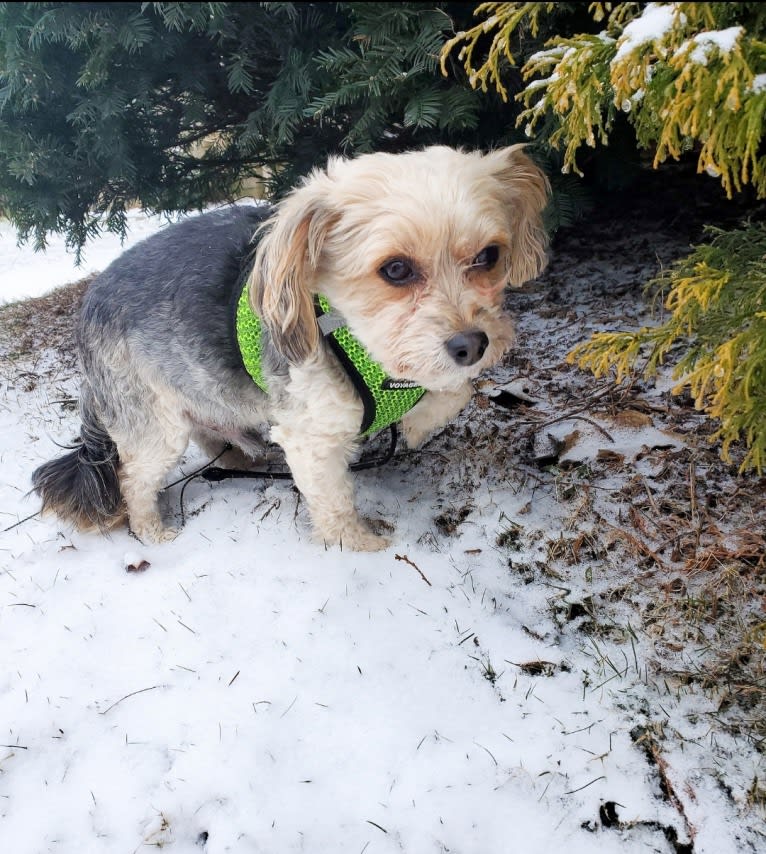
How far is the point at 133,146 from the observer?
4602mm

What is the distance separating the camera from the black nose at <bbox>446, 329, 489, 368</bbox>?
223cm

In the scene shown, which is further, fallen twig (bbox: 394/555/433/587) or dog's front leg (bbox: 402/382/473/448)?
dog's front leg (bbox: 402/382/473/448)

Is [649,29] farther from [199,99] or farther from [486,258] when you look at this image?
[199,99]

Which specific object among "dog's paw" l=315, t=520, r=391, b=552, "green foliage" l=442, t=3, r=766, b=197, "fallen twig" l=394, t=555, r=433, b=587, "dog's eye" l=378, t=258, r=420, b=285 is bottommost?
"fallen twig" l=394, t=555, r=433, b=587

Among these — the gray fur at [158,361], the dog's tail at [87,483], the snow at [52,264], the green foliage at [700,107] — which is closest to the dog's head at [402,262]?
the green foliage at [700,107]

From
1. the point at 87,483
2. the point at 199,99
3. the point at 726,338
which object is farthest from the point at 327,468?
the point at 199,99

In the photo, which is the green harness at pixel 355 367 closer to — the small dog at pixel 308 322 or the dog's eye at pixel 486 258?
the small dog at pixel 308 322

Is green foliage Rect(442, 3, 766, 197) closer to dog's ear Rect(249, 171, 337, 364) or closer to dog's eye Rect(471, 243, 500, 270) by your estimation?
dog's eye Rect(471, 243, 500, 270)

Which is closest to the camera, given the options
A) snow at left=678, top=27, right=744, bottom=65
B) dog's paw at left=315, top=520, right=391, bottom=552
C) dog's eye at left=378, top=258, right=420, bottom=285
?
snow at left=678, top=27, right=744, bottom=65

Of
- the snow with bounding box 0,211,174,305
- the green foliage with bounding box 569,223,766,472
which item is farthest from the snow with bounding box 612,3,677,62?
the snow with bounding box 0,211,174,305

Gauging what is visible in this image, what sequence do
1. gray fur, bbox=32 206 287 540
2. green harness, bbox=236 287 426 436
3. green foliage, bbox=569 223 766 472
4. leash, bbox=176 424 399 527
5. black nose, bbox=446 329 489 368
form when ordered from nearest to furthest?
1. green foliage, bbox=569 223 766 472
2. black nose, bbox=446 329 489 368
3. green harness, bbox=236 287 426 436
4. gray fur, bbox=32 206 287 540
5. leash, bbox=176 424 399 527

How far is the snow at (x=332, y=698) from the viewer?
2004 millimetres

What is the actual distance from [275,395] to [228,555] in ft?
3.07

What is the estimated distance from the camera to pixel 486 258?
245cm
